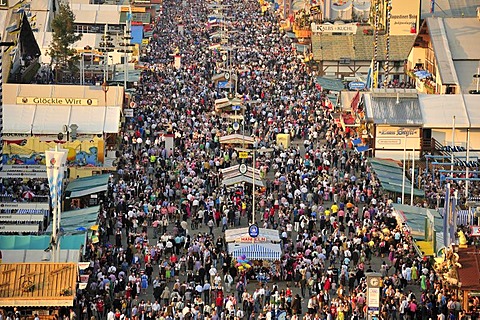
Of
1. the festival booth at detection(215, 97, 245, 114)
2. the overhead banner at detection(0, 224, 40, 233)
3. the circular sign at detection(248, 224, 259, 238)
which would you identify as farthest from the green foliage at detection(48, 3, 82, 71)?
the circular sign at detection(248, 224, 259, 238)

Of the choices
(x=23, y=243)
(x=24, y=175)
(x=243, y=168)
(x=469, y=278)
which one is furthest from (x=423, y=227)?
(x=24, y=175)

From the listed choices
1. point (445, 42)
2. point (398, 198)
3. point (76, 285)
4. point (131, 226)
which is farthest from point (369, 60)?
point (76, 285)

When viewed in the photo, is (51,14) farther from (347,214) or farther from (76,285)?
(76,285)

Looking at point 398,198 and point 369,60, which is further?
point 369,60

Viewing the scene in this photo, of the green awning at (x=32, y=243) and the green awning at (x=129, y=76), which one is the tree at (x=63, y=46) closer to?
the green awning at (x=129, y=76)

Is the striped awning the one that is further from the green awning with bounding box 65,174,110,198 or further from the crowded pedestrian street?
the green awning with bounding box 65,174,110,198

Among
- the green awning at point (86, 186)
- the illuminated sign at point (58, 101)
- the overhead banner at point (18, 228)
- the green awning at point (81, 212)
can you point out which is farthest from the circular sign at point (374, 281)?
the illuminated sign at point (58, 101)
